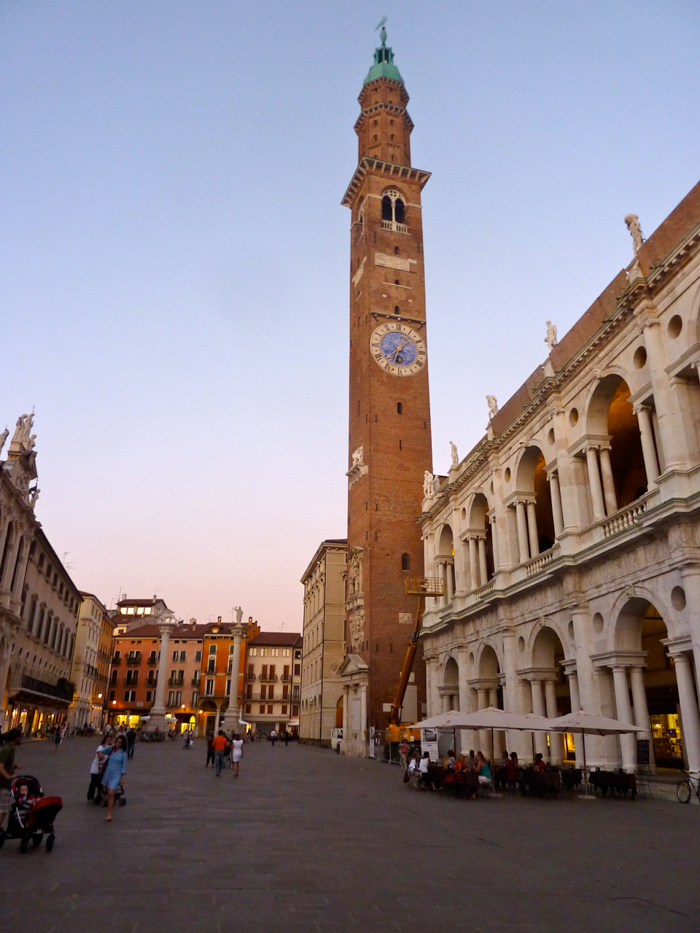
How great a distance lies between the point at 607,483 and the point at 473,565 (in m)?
13.3

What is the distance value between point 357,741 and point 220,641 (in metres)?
57.9

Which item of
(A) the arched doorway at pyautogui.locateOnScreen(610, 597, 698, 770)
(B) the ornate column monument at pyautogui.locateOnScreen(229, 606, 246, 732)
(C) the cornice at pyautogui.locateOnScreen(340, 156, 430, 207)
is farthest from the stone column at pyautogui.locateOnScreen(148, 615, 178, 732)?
(A) the arched doorway at pyautogui.locateOnScreen(610, 597, 698, 770)

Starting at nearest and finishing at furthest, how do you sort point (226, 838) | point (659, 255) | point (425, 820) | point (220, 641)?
point (226, 838) → point (425, 820) → point (659, 255) → point (220, 641)

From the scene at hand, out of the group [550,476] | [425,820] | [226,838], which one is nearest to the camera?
[226,838]

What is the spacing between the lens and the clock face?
175 ft

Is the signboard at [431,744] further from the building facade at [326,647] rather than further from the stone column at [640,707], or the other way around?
the building facade at [326,647]

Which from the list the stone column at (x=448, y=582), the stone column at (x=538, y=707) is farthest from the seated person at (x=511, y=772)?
the stone column at (x=448, y=582)

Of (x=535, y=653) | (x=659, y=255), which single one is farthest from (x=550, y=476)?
(x=659, y=255)

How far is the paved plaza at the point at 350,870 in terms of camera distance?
6.96m

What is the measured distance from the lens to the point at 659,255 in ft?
75.9

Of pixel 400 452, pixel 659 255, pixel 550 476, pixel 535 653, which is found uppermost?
pixel 400 452

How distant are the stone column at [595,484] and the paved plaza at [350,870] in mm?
10480

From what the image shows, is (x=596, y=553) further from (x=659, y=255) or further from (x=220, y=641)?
(x=220, y=641)

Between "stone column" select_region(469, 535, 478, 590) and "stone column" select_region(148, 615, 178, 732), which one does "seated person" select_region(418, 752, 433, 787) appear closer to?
"stone column" select_region(469, 535, 478, 590)
